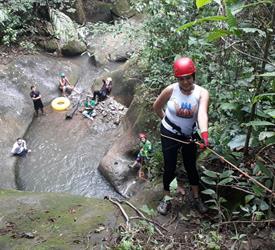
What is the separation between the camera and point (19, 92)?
1142cm

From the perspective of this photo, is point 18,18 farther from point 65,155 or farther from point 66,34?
point 65,155

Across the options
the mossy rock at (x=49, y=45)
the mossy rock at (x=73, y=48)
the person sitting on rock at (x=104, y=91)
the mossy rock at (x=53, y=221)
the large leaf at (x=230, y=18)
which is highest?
the large leaf at (x=230, y=18)

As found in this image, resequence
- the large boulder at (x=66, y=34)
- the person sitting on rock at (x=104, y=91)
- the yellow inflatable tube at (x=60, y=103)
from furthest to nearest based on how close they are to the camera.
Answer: the large boulder at (x=66, y=34), the person sitting on rock at (x=104, y=91), the yellow inflatable tube at (x=60, y=103)

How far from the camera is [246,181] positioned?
349 centimetres

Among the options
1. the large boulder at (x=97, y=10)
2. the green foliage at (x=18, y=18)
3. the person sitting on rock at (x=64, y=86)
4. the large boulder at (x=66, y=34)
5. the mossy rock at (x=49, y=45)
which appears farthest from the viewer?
the large boulder at (x=97, y=10)

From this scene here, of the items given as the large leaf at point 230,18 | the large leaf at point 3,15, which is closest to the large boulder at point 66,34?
the large leaf at point 3,15

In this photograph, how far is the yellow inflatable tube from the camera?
1126cm

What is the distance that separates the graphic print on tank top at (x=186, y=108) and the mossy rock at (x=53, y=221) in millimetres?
1382

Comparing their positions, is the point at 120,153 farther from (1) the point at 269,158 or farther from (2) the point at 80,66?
(2) the point at 80,66

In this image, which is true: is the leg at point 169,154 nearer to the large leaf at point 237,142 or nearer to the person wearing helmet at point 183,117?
the person wearing helmet at point 183,117

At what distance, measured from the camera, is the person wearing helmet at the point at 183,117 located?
11.1 feet

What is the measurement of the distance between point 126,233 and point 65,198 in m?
1.84

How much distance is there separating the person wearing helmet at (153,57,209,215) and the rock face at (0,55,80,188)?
5566 millimetres

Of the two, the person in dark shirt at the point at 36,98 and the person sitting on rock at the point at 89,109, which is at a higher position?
the person in dark shirt at the point at 36,98
